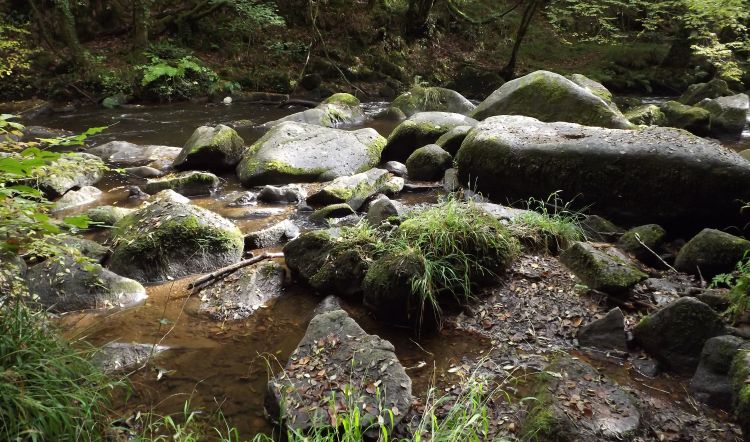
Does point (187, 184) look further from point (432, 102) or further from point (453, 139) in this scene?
point (432, 102)

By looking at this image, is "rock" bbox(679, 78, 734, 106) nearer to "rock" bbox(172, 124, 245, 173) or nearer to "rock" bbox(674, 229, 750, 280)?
"rock" bbox(674, 229, 750, 280)

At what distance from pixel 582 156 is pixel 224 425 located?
483 cm

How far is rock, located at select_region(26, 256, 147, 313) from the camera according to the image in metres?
4.61

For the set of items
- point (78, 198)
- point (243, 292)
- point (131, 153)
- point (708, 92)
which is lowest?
point (131, 153)

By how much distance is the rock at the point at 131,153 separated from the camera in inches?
376

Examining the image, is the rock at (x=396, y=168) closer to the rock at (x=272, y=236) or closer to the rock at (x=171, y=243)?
the rock at (x=272, y=236)

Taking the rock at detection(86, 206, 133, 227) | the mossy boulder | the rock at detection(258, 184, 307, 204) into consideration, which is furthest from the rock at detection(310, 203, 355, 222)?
the mossy boulder

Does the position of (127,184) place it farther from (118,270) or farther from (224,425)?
(224,425)

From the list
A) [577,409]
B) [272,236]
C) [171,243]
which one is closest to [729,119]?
[272,236]

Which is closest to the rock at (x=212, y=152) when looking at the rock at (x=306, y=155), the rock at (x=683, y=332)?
the rock at (x=306, y=155)

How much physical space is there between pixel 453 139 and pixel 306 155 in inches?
94.8

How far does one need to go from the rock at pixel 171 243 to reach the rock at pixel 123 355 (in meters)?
1.34

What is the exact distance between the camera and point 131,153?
32.2 feet

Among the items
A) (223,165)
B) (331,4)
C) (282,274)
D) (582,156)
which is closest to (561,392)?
(282,274)
